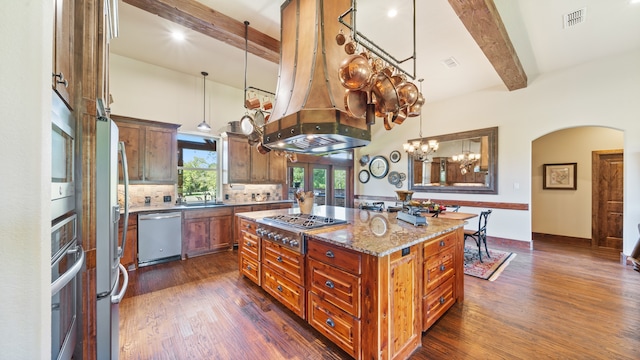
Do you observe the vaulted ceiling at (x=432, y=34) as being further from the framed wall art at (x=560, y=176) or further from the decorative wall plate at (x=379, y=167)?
the decorative wall plate at (x=379, y=167)

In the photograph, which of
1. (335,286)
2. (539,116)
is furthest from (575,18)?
(335,286)

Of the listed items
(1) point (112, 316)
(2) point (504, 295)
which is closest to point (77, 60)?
(1) point (112, 316)

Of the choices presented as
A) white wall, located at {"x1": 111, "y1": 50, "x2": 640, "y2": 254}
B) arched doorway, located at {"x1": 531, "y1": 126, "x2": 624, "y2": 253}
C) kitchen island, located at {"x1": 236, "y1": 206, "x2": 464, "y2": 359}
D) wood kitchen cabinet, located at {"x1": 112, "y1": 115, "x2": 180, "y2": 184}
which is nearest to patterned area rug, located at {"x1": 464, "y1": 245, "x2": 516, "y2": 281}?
white wall, located at {"x1": 111, "y1": 50, "x2": 640, "y2": 254}

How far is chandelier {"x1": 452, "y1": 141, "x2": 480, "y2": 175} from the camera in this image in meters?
5.30

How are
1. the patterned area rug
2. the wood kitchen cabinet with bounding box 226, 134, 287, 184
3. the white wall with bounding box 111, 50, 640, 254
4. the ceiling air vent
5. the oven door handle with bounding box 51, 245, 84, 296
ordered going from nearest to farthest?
1. the oven door handle with bounding box 51, 245, 84, 296
2. the ceiling air vent
3. the patterned area rug
4. the white wall with bounding box 111, 50, 640, 254
5. the wood kitchen cabinet with bounding box 226, 134, 287, 184

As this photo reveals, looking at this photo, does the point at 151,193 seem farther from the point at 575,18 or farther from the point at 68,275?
the point at 575,18

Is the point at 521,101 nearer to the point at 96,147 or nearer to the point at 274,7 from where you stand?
the point at 274,7

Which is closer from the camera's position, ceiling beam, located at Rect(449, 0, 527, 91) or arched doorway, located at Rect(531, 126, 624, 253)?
ceiling beam, located at Rect(449, 0, 527, 91)

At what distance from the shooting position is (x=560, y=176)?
5359mm

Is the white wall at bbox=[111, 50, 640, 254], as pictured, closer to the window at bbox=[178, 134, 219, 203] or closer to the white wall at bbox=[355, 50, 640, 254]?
the white wall at bbox=[355, 50, 640, 254]

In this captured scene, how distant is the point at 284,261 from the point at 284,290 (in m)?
0.29

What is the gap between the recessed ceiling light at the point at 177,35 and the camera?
11.0 ft

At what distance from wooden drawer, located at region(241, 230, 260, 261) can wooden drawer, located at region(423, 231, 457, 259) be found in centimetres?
176

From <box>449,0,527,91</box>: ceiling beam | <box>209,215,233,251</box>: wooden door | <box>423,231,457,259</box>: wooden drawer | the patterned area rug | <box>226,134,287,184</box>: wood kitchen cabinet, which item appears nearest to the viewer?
<box>423,231,457,259</box>: wooden drawer
